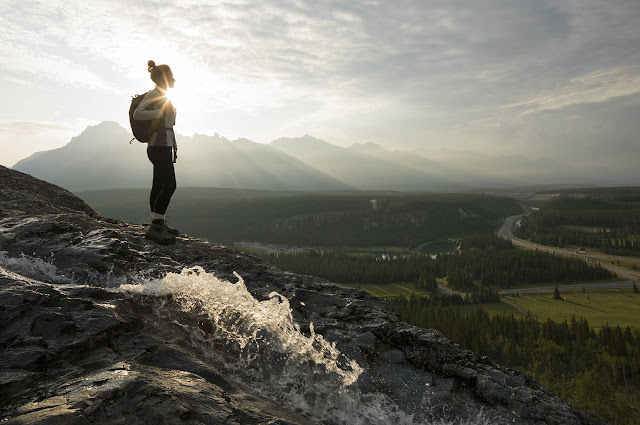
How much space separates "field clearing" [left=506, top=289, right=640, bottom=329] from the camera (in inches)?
5438

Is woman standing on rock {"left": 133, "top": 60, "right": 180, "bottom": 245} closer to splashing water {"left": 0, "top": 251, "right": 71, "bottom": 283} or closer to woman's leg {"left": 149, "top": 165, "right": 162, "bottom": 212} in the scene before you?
woman's leg {"left": 149, "top": 165, "right": 162, "bottom": 212}

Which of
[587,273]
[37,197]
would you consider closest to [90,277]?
[37,197]

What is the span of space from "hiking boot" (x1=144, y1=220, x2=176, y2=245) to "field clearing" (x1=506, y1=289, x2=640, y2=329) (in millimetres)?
162081

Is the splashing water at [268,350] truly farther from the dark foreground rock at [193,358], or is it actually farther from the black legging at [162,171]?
the black legging at [162,171]

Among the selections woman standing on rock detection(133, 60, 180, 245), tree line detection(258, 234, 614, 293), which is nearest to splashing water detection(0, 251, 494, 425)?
woman standing on rock detection(133, 60, 180, 245)

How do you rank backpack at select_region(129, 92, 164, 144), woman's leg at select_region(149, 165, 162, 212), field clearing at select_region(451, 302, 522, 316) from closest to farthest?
backpack at select_region(129, 92, 164, 144), woman's leg at select_region(149, 165, 162, 212), field clearing at select_region(451, 302, 522, 316)

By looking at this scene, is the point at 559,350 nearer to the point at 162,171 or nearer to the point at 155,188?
the point at 155,188

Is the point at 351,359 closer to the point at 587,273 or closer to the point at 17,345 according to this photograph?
the point at 17,345

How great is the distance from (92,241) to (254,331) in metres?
5.19

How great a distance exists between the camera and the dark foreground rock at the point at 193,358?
12.9 ft

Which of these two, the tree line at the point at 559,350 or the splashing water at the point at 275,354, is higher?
the splashing water at the point at 275,354

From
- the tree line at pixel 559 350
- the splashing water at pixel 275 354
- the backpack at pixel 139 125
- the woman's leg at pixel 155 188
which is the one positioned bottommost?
the tree line at pixel 559 350

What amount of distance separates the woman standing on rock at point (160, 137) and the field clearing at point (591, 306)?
533ft

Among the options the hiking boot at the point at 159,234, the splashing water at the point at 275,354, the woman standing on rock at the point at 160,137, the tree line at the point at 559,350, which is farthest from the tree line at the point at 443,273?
the splashing water at the point at 275,354
